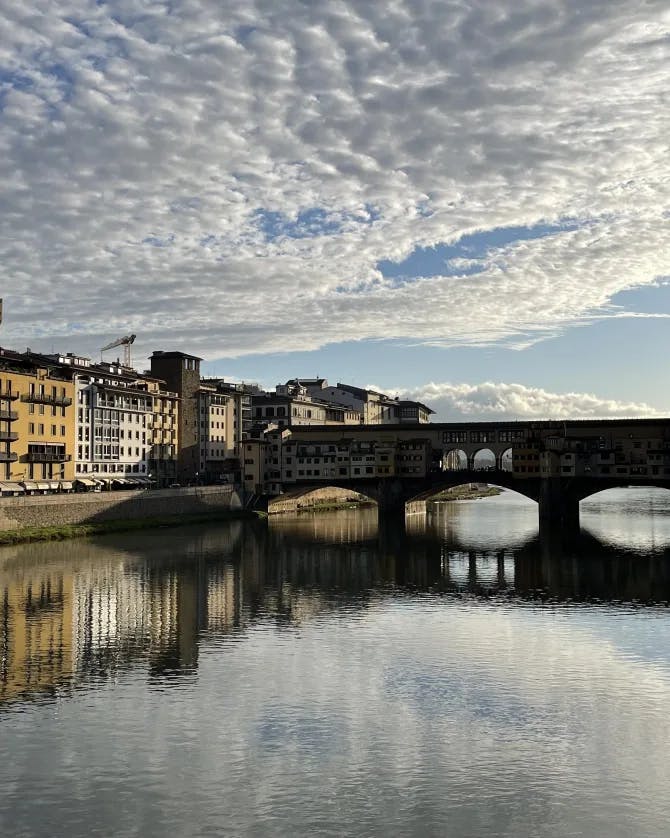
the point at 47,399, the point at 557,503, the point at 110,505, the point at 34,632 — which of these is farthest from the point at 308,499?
the point at 34,632

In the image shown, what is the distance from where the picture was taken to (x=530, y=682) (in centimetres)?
3375

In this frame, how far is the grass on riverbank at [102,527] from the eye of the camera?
76.1 meters

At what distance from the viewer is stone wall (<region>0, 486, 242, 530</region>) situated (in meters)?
79.2

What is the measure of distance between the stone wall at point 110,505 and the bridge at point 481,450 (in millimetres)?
13159

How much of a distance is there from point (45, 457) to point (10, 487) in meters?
6.82

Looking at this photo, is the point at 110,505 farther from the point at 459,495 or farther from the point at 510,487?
the point at 459,495

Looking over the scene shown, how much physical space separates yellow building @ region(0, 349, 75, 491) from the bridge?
34.3 metres

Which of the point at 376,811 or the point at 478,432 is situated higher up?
the point at 478,432

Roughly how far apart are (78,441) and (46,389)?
1195 cm

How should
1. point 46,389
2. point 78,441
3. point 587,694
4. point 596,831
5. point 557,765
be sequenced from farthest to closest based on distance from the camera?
point 78,441
point 46,389
point 587,694
point 557,765
point 596,831

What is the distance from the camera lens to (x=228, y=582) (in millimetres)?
59781

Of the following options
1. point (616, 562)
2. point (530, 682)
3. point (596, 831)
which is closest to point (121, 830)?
point (596, 831)

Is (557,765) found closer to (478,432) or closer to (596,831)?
(596,831)

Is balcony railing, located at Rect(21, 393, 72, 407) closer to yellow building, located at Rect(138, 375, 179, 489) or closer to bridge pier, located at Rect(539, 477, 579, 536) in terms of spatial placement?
yellow building, located at Rect(138, 375, 179, 489)
